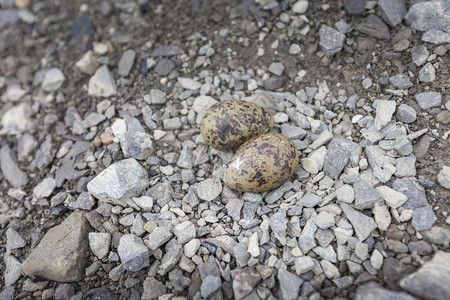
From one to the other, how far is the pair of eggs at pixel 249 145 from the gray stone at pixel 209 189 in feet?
0.62

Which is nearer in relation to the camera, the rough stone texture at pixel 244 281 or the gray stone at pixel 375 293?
the gray stone at pixel 375 293

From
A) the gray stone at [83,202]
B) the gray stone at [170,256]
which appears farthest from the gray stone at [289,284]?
the gray stone at [83,202]

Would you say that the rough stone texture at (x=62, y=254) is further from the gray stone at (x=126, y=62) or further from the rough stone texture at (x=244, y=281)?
the gray stone at (x=126, y=62)

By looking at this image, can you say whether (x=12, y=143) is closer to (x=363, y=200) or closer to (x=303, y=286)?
(x=303, y=286)

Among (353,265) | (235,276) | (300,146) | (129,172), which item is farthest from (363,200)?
(129,172)

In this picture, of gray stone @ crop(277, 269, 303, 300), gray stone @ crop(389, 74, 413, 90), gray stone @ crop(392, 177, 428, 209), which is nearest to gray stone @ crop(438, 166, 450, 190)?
gray stone @ crop(392, 177, 428, 209)

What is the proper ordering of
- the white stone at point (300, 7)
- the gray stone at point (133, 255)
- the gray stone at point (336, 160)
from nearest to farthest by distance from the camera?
the gray stone at point (133, 255), the gray stone at point (336, 160), the white stone at point (300, 7)

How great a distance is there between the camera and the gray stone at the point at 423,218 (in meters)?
2.65

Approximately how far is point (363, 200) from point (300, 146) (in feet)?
2.58

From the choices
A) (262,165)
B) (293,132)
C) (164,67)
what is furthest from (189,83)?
(262,165)

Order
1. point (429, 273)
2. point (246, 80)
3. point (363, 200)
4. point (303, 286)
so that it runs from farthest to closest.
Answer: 1. point (246, 80)
2. point (363, 200)
3. point (303, 286)
4. point (429, 273)

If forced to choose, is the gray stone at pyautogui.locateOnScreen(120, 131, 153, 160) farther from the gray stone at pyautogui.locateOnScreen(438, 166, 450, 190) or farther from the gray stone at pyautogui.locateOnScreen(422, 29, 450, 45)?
the gray stone at pyautogui.locateOnScreen(422, 29, 450, 45)

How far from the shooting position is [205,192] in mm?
3199

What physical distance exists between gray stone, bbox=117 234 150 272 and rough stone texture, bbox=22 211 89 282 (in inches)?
14.7
